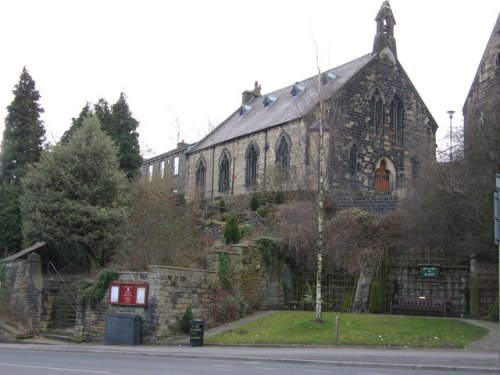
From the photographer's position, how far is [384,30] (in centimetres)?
4956

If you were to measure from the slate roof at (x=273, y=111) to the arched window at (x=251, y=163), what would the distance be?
1.37 metres

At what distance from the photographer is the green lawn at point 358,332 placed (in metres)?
20.0

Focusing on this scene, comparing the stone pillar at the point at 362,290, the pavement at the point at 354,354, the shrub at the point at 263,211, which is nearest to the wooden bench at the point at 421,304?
→ the stone pillar at the point at 362,290

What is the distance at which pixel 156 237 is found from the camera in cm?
2891

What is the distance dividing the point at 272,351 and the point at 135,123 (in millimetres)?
29346

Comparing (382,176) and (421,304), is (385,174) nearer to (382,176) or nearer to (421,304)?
(382,176)

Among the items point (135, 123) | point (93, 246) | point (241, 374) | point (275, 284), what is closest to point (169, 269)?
point (275, 284)

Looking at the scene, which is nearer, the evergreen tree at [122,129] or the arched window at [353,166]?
the evergreen tree at [122,129]

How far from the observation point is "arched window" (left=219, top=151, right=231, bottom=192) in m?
54.7

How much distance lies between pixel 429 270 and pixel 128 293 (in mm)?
11933

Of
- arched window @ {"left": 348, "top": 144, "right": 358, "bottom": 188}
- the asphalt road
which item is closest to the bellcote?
arched window @ {"left": 348, "top": 144, "right": 358, "bottom": 188}

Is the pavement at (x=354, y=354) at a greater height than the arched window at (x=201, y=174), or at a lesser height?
lesser

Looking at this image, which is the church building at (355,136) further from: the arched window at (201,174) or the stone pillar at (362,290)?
the stone pillar at (362,290)

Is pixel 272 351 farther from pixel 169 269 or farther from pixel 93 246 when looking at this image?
pixel 93 246
